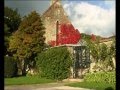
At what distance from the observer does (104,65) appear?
22.3 meters

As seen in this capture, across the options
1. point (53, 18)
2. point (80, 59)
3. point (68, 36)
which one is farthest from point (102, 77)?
point (53, 18)

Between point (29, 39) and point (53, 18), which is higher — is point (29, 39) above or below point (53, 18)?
below

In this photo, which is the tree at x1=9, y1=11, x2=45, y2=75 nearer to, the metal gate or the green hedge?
the metal gate

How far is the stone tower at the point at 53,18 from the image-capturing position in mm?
43969

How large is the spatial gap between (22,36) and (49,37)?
39.5 feet

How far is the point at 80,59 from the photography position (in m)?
26.7

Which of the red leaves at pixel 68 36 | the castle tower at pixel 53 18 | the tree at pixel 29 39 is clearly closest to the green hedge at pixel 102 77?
the tree at pixel 29 39

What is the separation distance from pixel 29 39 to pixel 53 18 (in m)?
14.4

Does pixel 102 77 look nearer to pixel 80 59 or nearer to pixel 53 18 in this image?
pixel 80 59

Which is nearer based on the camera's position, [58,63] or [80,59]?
[58,63]

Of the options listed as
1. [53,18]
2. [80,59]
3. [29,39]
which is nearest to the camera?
[80,59]

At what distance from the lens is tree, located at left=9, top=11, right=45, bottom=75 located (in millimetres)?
31359
